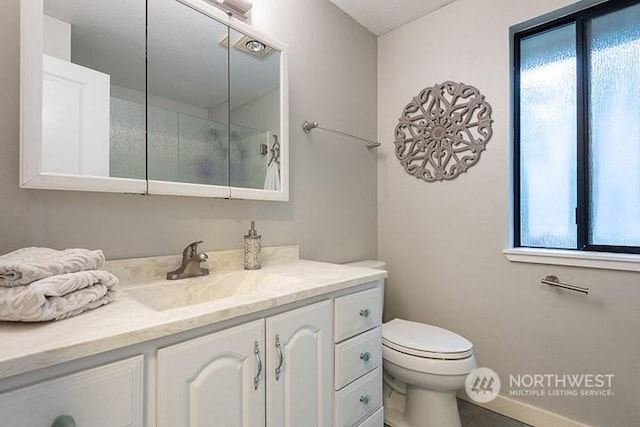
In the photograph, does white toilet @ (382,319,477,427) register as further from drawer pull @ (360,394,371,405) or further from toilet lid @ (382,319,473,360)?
drawer pull @ (360,394,371,405)

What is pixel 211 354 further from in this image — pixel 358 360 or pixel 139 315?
pixel 358 360

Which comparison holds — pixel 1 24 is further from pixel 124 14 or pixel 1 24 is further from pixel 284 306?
pixel 284 306

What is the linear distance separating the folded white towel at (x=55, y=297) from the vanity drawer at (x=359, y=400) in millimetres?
846

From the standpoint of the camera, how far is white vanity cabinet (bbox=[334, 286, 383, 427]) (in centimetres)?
110

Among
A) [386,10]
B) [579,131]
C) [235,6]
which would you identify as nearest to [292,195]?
[235,6]

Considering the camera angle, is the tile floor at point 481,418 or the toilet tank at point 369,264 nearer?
the tile floor at point 481,418

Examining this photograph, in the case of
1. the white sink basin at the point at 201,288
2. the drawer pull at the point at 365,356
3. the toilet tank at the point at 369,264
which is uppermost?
the white sink basin at the point at 201,288

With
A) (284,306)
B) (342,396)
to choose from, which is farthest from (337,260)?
(284,306)

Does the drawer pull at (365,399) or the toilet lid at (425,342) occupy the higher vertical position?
the toilet lid at (425,342)

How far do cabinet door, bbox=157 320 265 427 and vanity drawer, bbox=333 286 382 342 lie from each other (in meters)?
0.35

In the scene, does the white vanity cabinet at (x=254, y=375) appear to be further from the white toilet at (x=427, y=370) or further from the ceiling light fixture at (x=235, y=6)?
the ceiling light fixture at (x=235, y=6)

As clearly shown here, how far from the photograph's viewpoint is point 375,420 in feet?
4.22

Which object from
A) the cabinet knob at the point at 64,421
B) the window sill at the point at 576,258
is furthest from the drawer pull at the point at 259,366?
the window sill at the point at 576,258

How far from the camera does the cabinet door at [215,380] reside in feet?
2.18
